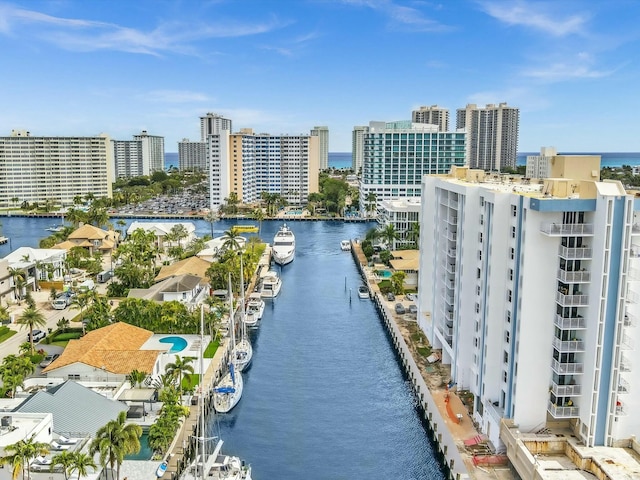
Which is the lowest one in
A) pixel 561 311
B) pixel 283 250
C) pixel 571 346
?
pixel 283 250

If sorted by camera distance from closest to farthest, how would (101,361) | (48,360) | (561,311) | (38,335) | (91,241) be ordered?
→ 1. (561,311)
2. (101,361)
3. (48,360)
4. (38,335)
5. (91,241)

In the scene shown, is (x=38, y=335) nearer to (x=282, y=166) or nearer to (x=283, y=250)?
(x=283, y=250)

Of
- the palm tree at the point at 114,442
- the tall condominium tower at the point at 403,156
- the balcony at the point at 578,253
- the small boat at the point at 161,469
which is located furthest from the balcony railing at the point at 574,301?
the tall condominium tower at the point at 403,156

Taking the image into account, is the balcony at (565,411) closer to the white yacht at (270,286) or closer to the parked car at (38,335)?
the parked car at (38,335)

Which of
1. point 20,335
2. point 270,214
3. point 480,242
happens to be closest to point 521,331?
point 480,242

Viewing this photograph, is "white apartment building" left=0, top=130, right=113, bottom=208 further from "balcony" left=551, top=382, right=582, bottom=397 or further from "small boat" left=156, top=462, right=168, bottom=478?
"balcony" left=551, top=382, right=582, bottom=397

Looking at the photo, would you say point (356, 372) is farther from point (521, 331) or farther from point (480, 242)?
point (521, 331)

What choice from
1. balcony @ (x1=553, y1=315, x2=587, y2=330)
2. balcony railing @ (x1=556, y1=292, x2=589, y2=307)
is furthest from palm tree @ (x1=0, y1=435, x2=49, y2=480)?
balcony railing @ (x1=556, y1=292, x2=589, y2=307)

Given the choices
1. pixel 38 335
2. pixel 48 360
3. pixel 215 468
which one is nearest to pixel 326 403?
pixel 215 468
